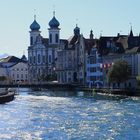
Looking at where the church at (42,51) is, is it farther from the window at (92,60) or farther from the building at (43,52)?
the window at (92,60)

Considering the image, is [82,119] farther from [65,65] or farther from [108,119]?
[65,65]

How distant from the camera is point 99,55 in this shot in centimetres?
11694

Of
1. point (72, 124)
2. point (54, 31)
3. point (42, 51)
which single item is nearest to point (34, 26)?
point (42, 51)

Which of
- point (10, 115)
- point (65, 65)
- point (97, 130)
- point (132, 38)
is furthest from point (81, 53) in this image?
point (97, 130)

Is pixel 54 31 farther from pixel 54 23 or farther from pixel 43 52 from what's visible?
pixel 43 52

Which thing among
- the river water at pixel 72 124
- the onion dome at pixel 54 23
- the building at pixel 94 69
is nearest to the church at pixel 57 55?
the onion dome at pixel 54 23

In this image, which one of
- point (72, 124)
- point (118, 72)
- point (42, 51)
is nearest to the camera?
point (72, 124)

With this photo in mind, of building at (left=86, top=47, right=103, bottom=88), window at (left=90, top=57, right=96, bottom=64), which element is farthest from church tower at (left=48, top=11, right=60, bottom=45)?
window at (left=90, top=57, right=96, bottom=64)

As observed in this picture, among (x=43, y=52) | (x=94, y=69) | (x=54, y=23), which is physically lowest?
(x=94, y=69)

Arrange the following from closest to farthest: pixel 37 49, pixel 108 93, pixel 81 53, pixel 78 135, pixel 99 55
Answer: pixel 78 135, pixel 108 93, pixel 99 55, pixel 81 53, pixel 37 49

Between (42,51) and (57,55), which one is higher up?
(42,51)

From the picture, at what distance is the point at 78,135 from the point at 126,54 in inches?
2677

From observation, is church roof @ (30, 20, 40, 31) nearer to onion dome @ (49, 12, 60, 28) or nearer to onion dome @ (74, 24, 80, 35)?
onion dome @ (49, 12, 60, 28)

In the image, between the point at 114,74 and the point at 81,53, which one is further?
the point at 81,53
